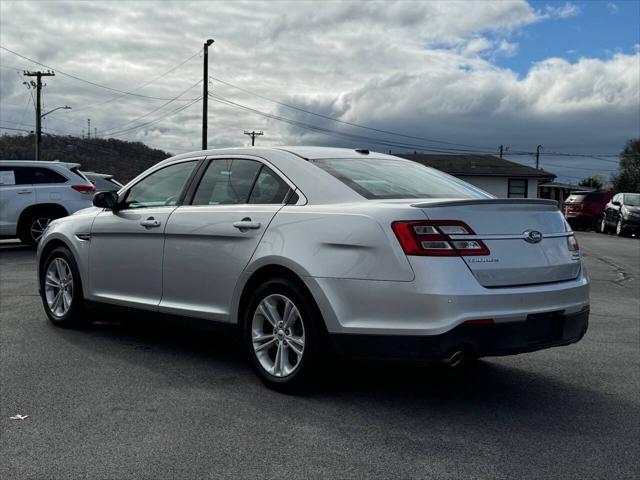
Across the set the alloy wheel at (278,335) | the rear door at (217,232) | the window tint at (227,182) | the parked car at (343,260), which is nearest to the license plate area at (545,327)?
the parked car at (343,260)

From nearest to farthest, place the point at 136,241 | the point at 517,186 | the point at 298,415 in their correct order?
the point at 298,415, the point at 136,241, the point at 517,186

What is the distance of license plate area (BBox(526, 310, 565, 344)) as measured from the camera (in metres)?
4.34

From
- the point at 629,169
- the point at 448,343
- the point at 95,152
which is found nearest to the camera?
the point at 448,343

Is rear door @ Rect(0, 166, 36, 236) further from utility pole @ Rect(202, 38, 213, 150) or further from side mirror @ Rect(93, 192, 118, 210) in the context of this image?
utility pole @ Rect(202, 38, 213, 150)

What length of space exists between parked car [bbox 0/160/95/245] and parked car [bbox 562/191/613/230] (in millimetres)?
22919

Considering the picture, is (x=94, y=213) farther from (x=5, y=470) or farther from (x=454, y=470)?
(x=454, y=470)

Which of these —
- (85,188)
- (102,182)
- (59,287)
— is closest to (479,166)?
(102,182)

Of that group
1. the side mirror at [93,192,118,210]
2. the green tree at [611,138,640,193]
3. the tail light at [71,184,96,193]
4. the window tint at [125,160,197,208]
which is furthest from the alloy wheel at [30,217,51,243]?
the green tree at [611,138,640,193]

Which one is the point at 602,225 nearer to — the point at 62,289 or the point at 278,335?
the point at 62,289

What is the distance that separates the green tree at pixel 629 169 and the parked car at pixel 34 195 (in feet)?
242

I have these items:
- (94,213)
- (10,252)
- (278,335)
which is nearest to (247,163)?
(278,335)

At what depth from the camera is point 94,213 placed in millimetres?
6551

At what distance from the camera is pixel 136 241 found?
593 centimetres

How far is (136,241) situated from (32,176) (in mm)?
9699
